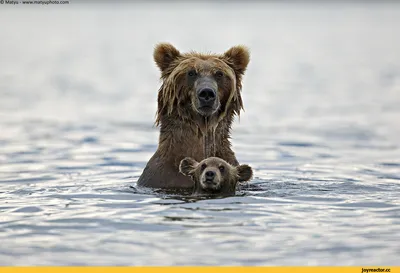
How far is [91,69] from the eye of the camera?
148ft

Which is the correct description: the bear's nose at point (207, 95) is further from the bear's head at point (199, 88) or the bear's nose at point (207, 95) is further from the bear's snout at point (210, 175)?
the bear's snout at point (210, 175)

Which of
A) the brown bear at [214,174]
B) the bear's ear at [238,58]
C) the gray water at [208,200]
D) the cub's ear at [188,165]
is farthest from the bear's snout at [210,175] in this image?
the bear's ear at [238,58]

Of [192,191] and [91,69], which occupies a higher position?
[91,69]

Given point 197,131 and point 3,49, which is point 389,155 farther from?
point 3,49

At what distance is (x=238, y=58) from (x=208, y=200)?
2549 millimetres

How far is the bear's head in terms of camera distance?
13.6m

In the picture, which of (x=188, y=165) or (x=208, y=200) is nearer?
(x=208, y=200)

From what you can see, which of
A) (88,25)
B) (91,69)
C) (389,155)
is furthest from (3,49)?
(389,155)

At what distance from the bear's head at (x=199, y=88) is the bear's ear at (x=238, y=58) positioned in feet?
0.37

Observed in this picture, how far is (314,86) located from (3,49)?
26.6 m

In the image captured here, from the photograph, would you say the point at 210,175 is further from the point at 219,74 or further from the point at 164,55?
the point at 164,55

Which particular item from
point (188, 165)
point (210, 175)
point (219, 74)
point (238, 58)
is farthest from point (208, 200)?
point (238, 58)

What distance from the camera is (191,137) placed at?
Answer: 1411 centimetres

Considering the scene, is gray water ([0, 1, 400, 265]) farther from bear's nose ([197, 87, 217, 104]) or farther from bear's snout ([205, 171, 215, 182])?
bear's nose ([197, 87, 217, 104])
